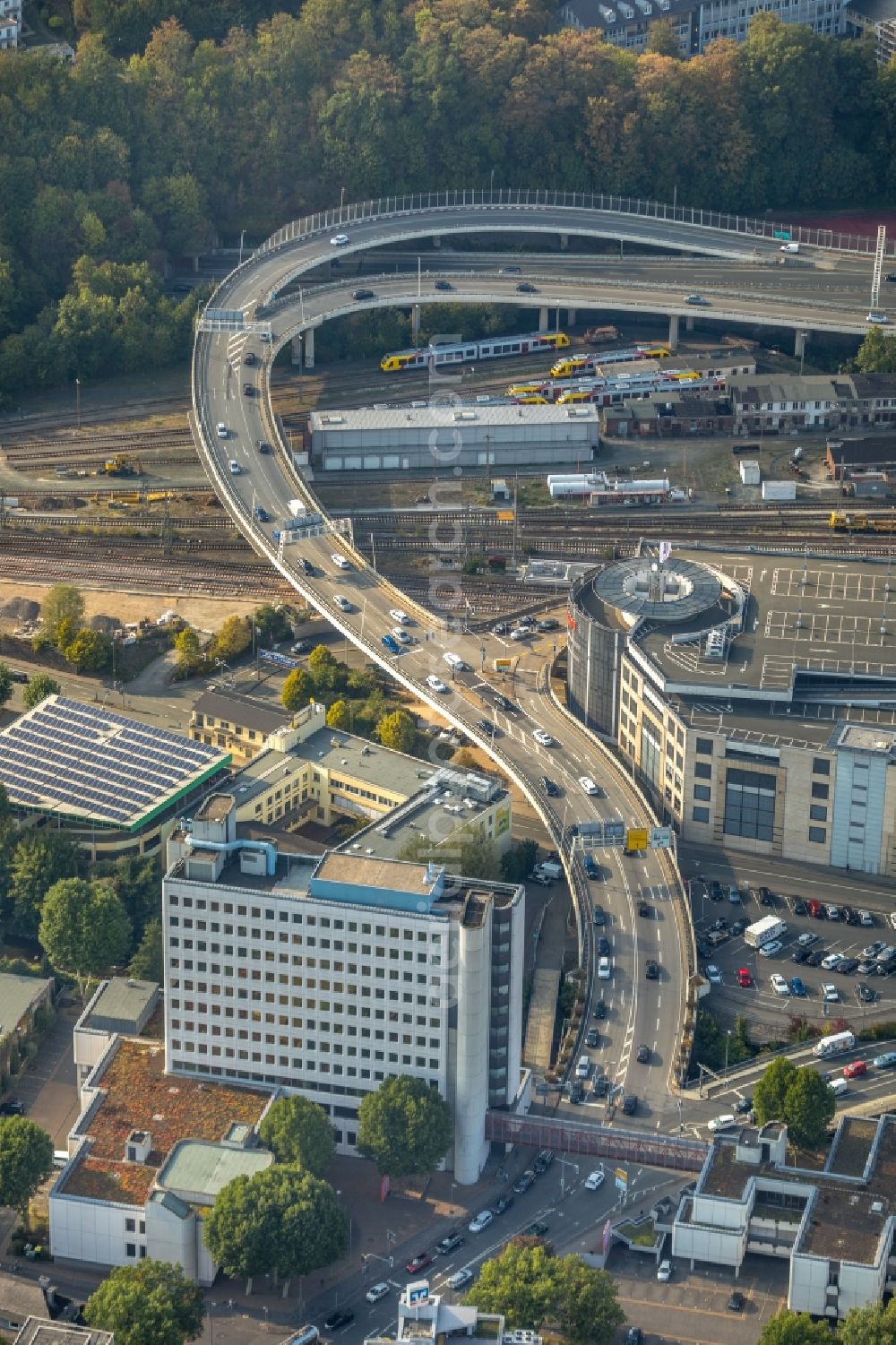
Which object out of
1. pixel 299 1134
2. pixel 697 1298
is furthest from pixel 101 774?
pixel 697 1298

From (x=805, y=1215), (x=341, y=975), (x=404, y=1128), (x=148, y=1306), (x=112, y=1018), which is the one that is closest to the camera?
(x=148, y=1306)

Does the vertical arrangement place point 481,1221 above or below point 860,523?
below

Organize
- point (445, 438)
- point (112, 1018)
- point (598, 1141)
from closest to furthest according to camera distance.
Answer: point (598, 1141)
point (112, 1018)
point (445, 438)

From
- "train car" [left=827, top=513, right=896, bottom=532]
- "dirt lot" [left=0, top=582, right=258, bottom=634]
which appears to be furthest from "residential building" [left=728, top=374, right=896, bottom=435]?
"dirt lot" [left=0, top=582, right=258, bottom=634]

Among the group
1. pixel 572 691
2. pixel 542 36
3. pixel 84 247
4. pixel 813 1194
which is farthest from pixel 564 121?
pixel 813 1194

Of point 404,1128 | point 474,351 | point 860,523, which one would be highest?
point 474,351

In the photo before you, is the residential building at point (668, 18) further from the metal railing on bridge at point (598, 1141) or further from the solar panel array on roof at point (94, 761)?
the metal railing on bridge at point (598, 1141)

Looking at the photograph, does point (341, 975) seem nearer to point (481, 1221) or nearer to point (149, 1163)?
point (149, 1163)
